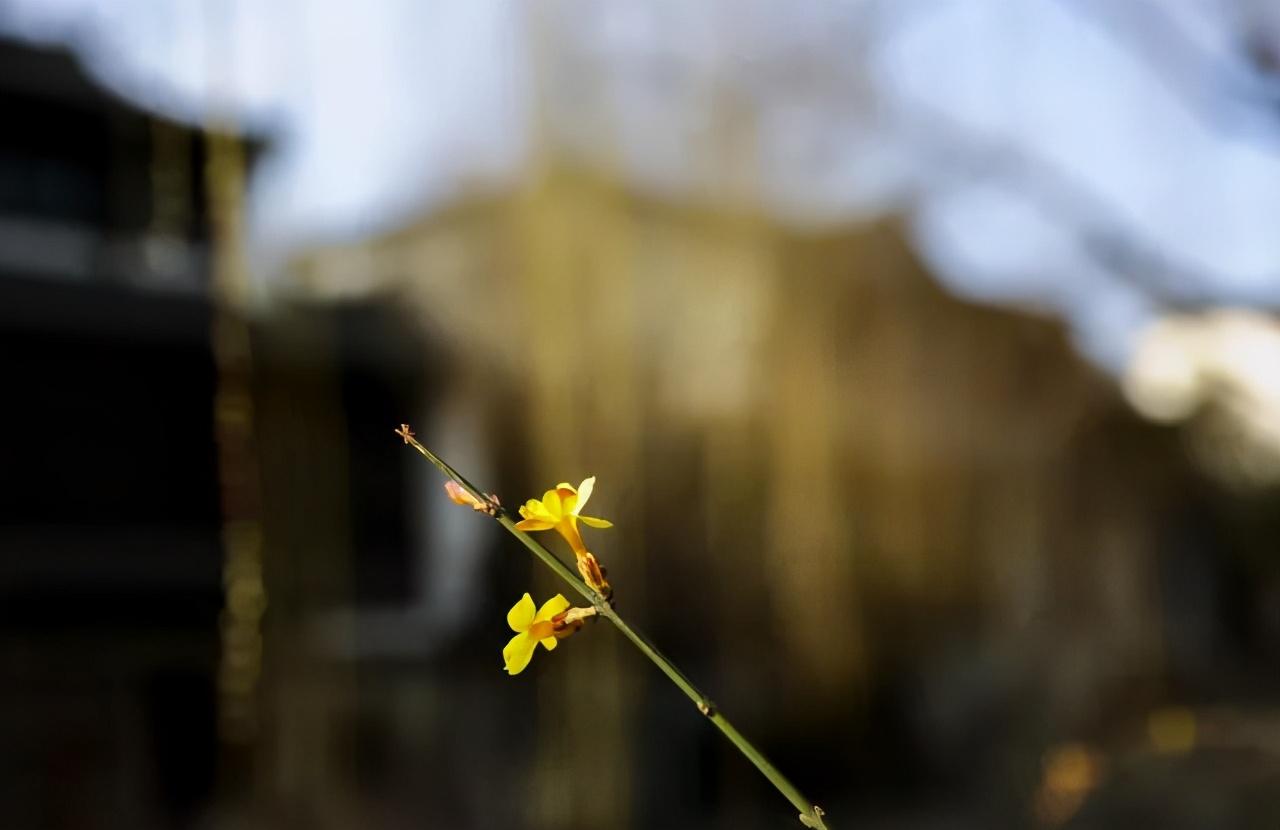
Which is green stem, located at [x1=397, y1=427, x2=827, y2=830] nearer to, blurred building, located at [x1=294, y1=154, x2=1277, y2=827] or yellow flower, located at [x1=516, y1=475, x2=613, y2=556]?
yellow flower, located at [x1=516, y1=475, x2=613, y2=556]

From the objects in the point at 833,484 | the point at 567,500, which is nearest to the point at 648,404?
the point at 833,484

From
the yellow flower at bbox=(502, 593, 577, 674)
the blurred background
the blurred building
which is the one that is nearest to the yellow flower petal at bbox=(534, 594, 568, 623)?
the yellow flower at bbox=(502, 593, 577, 674)

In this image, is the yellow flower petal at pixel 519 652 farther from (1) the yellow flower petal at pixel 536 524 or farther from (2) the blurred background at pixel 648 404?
(2) the blurred background at pixel 648 404

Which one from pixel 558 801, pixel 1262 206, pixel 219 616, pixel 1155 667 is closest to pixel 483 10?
pixel 219 616

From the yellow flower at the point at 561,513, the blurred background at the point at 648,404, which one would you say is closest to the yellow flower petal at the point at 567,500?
the yellow flower at the point at 561,513

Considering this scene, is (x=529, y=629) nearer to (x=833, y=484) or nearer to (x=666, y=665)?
(x=666, y=665)

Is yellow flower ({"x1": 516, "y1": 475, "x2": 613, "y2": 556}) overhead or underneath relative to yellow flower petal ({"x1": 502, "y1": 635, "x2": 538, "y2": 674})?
overhead
